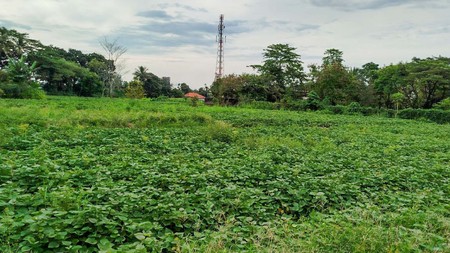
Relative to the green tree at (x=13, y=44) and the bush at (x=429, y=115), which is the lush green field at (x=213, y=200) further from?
the green tree at (x=13, y=44)

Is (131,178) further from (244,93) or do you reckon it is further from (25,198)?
(244,93)

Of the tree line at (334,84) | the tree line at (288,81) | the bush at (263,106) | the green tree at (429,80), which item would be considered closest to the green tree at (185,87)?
the tree line at (288,81)

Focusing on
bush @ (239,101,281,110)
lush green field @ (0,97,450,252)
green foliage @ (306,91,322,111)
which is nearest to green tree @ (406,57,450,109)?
green foliage @ (306,91,322,111)

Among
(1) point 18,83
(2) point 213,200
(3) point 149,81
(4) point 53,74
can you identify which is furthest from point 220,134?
(3) point 149,81

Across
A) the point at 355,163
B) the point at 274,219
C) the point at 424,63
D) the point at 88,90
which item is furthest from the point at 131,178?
the point at 88,90

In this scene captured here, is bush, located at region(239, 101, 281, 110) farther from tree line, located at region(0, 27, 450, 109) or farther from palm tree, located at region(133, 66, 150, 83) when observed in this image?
palm tree, located at region(133, 66, 150, 83)

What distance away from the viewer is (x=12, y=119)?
11.1 m

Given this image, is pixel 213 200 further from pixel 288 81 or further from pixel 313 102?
pixel 288 81

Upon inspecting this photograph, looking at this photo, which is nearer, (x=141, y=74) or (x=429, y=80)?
(x=429, y=80)

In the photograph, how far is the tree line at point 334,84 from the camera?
108 ft

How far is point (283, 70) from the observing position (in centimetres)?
4172

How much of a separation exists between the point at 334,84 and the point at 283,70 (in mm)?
7145

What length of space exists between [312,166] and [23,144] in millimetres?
6401

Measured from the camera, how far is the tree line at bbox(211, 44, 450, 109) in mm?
33025
